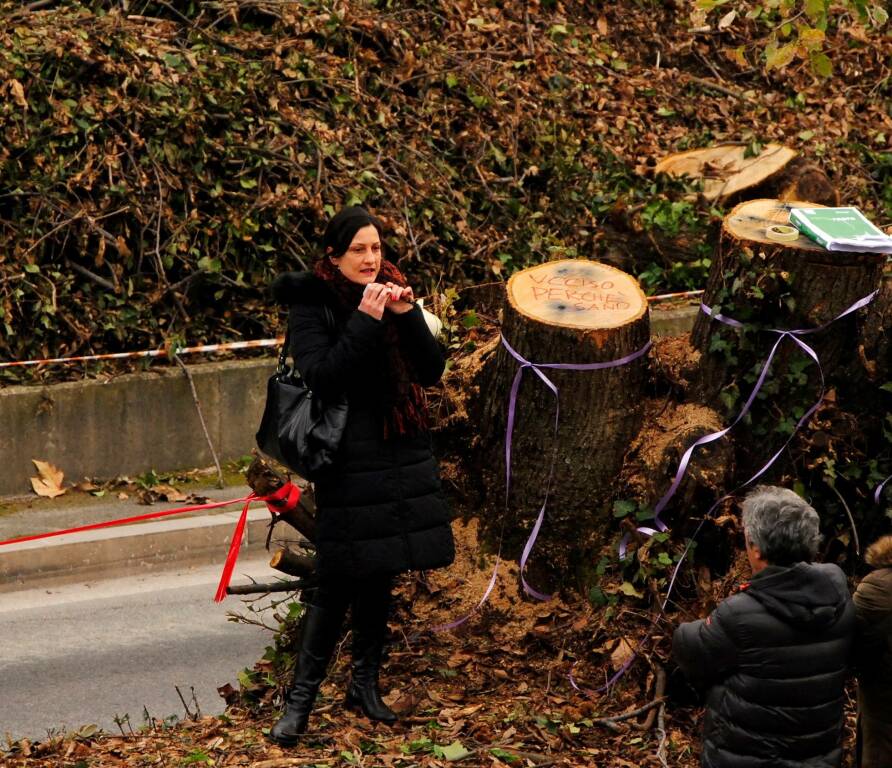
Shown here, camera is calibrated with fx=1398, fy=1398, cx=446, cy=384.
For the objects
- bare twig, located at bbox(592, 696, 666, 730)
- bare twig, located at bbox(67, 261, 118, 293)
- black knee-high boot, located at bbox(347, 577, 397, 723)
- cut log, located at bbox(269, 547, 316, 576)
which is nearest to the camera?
black knee-high boot, located at bbox(347, 577, 397, 723)

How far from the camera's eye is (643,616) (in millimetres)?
5688

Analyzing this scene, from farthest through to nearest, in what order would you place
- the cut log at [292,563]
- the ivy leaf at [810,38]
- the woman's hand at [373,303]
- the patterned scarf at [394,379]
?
the ivy leaf at [810,38], the cut log at [292,563], the patterned scarf at [394,379], the woman's hand at [373,303]

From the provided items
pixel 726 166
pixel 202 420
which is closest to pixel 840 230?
pixel 202 420

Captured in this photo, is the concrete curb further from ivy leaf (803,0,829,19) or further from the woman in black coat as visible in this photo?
ivy leaf (803,0,829,19)

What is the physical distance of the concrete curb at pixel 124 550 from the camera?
8.17 meters

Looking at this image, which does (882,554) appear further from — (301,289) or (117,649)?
(117,649)

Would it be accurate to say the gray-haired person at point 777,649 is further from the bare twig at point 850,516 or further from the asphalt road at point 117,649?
the asphalt road at point 117,649

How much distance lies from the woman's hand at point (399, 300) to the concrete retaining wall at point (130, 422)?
4.59 metres

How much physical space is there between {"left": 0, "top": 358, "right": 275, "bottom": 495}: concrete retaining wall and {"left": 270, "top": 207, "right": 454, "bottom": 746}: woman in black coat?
435 centimetres

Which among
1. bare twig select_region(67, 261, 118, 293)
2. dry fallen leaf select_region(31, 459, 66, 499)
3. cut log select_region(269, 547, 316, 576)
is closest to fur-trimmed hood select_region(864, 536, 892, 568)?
cut log select_region(269, 547, 316, 576)

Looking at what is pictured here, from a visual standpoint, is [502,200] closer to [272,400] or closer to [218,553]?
[218,553]

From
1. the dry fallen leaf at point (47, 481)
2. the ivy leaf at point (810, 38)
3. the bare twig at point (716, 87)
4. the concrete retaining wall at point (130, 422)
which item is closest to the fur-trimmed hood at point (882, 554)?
the ivy leaf at point (810, 38)

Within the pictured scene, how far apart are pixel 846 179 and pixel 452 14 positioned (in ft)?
12.2

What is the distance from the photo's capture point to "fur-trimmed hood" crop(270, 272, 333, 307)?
5.05 meters
